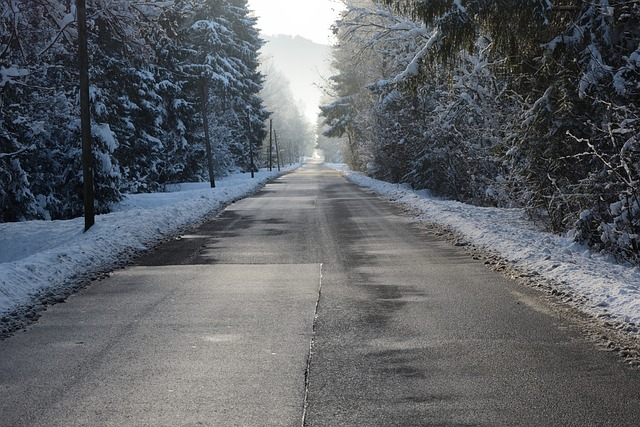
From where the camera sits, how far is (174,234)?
1603 centimetres

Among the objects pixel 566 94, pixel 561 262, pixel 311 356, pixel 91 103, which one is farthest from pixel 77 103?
pixel 311 356

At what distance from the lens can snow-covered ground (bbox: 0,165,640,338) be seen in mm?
7855

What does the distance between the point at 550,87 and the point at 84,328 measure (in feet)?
31.3

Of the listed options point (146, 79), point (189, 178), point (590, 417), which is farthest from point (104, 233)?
point (189, 178)

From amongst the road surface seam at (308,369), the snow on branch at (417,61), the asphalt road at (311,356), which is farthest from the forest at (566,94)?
the road surface seam at (308,369)

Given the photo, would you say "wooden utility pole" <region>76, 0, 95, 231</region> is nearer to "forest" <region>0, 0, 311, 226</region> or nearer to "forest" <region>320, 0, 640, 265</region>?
"forest" <region>0, 0, 311, 226</region>

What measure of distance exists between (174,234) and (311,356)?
11.0m

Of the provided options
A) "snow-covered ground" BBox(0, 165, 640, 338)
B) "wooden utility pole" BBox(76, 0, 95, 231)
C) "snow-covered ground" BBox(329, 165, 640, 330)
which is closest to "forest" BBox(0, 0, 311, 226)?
"wooden utility pole" BBox(76, 0, 95, 231)

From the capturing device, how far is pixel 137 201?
27.4 m

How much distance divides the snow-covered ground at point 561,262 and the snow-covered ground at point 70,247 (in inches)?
264

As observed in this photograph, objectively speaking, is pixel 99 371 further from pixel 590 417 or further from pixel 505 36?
pixel 505 36

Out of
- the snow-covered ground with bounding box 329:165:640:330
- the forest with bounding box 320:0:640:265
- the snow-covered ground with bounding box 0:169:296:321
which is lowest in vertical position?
the snow-covered ground with bounding box 329:165:640:330

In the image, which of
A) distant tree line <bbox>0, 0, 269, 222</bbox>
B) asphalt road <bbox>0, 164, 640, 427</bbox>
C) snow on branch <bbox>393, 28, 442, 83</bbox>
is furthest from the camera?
distant tree line <bbox>0, 0, 269, 222</bbox>

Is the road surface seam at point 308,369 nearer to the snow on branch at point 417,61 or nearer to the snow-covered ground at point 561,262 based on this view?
the snow-covered ground at point 561,262
